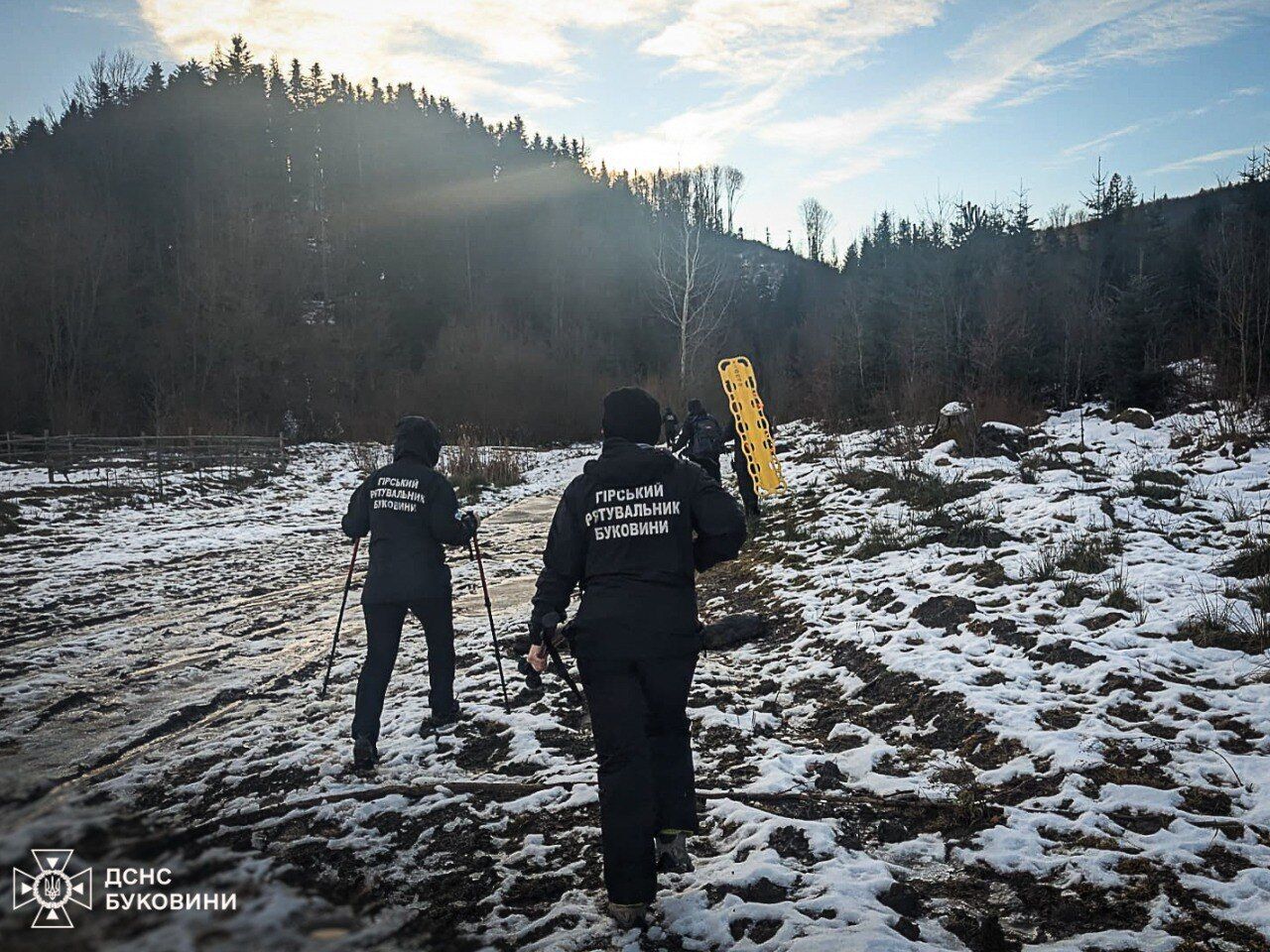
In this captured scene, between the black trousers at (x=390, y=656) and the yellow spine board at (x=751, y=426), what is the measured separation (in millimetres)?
9113

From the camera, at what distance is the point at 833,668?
6.55m

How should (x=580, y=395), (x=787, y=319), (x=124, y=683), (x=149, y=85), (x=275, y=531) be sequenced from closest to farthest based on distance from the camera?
1. (x=124, y=683)
2. (x=275, y=531)
3. (x=580, y=395)
4. (x=149, y=85)
5. (x=787, y=319)

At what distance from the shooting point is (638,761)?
10.9 ft

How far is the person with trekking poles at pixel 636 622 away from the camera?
3.29m

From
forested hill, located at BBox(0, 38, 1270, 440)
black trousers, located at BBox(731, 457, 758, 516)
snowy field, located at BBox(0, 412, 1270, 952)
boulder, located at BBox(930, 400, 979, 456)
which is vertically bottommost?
snowy field, located at BBox(0, 412, 1270, 952)

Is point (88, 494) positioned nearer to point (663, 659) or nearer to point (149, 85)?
point (663, 659)

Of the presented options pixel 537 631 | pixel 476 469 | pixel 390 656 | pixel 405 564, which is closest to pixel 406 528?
pixel 405 564

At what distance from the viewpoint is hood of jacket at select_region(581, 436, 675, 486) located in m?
3.55

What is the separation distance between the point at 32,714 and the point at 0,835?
680cm

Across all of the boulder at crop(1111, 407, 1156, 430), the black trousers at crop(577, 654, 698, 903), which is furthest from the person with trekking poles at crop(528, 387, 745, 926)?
the boulder at crop(1111, 407, 1156, 430)

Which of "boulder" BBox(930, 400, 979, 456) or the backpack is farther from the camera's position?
"boulder" BBox(930, 400, 979, 456)

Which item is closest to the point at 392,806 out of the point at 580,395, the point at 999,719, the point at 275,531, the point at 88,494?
the point at 999,719

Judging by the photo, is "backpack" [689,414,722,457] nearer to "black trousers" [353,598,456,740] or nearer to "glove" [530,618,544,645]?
"black trousers" [353,598,456,740]

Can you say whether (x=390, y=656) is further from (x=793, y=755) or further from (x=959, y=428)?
(x=959, y=428)
